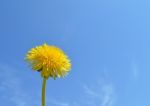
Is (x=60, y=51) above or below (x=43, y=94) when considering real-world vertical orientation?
above

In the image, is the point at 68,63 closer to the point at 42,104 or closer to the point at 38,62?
the point at 38,62

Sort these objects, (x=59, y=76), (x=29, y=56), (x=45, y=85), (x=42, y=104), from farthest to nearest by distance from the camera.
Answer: (x=29, y=56)
(x=59, y=76)
(x=45, y=85)
(x=42, y=104)

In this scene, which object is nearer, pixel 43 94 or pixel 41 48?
pixel 43 94

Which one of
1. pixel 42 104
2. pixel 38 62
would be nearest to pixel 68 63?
pixel 38 62

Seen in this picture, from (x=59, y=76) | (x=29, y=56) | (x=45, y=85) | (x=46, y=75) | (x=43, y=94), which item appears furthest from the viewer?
(x=29, y=56)

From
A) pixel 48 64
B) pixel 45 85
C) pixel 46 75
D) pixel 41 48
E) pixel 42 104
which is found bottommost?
pixel 42 104
